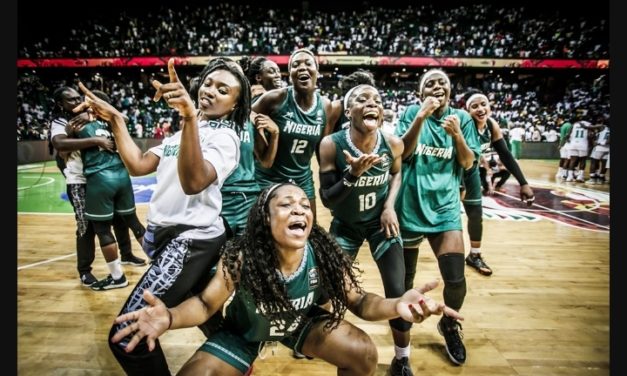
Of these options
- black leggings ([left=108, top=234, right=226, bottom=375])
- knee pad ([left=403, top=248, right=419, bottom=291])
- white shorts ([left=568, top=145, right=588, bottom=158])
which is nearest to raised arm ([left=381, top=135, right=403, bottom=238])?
knee pad ([left=403, top=248, right=419, bottom=291])

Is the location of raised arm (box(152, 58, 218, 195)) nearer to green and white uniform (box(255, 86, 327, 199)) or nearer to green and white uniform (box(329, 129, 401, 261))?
green and white uniform (box(329, 129, 401, 261))

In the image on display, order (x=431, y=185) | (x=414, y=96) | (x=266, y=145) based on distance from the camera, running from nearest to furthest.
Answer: (x=431, y=185)
(x=266, y=145)
(x=414, y=96)

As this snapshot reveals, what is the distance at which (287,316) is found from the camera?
178 cm

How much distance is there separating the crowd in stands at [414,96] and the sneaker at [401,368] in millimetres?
17094

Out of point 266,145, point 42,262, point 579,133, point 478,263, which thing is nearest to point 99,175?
point 42,262

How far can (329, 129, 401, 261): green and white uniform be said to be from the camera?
2.51 meters

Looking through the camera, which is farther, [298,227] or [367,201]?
[367,201]

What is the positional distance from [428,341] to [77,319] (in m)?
2.74

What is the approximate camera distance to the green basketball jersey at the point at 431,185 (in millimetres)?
2775

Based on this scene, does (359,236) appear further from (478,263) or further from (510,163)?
(478,263)

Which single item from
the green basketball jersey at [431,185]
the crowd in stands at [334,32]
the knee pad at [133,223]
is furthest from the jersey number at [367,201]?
the crowd in stands at [334,32]

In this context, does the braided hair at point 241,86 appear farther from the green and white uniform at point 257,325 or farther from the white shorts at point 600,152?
the white shorts at point 600,152

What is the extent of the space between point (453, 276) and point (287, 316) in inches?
53.5

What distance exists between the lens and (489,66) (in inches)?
917
